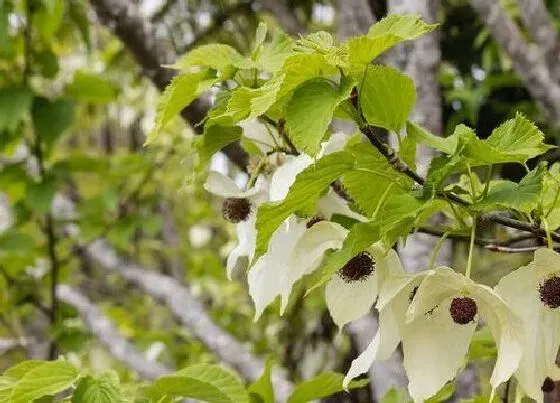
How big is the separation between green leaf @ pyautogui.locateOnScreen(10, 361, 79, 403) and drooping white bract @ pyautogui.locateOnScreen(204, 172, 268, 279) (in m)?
0.16

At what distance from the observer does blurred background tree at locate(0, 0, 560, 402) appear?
1.22 meters

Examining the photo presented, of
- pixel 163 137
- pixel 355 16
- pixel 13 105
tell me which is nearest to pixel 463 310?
pixel 355 16

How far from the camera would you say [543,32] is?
4.70ft

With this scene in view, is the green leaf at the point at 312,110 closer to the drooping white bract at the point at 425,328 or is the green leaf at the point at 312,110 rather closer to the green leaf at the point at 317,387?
the drooping white bract at the point at 425,328

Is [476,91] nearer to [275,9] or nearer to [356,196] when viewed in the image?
[275,9]

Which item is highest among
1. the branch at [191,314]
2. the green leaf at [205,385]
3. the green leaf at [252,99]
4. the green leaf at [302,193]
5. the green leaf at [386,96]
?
the green leaf at [252,99]

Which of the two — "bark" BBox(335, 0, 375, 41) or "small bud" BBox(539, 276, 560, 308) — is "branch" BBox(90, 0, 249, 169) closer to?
"bark" BBox(335, 0, 375, 41)

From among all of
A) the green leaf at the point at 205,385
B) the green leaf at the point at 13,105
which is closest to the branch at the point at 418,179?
the green leaf at the point at 205,385

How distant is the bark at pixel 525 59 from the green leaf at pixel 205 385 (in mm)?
907

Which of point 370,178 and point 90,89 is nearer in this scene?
point 370,178

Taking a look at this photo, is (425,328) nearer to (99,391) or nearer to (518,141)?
(518,141)

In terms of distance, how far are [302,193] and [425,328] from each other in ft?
0.41

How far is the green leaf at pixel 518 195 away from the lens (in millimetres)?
534

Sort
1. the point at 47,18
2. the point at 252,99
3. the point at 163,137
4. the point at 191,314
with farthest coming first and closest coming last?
the point at 163,137, the point at 191,314, the point at 47,18, the point at 252,99
